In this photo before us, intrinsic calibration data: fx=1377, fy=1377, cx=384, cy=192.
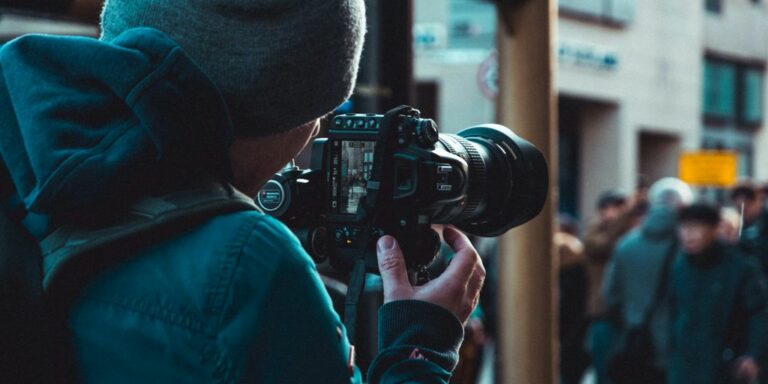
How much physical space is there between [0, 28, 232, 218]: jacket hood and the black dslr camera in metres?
0.50

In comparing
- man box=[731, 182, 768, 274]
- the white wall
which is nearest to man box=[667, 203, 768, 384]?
man box=[731, 182, 768, 274]

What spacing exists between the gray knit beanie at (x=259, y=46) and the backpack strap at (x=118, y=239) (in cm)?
16

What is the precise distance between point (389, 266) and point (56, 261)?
0.57 metres

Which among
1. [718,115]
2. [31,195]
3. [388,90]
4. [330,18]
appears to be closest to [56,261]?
[31,195]

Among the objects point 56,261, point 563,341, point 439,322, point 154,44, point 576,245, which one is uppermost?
point 154,44

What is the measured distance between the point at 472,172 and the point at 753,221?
9.15 meters

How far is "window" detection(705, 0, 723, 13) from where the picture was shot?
2850 centimetres

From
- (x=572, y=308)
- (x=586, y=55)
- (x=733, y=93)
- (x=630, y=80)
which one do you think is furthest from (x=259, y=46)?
(x=733, y=93)

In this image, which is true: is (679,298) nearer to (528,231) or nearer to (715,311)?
(715,311)

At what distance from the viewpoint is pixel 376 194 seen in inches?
83.4

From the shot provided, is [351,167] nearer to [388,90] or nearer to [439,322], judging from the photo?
[439,322]

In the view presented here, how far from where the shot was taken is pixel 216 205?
5.24ft

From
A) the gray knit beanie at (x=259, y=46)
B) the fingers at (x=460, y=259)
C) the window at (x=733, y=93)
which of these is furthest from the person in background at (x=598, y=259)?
the window at (x=733, y=93)

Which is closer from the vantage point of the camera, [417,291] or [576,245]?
[417,291]
